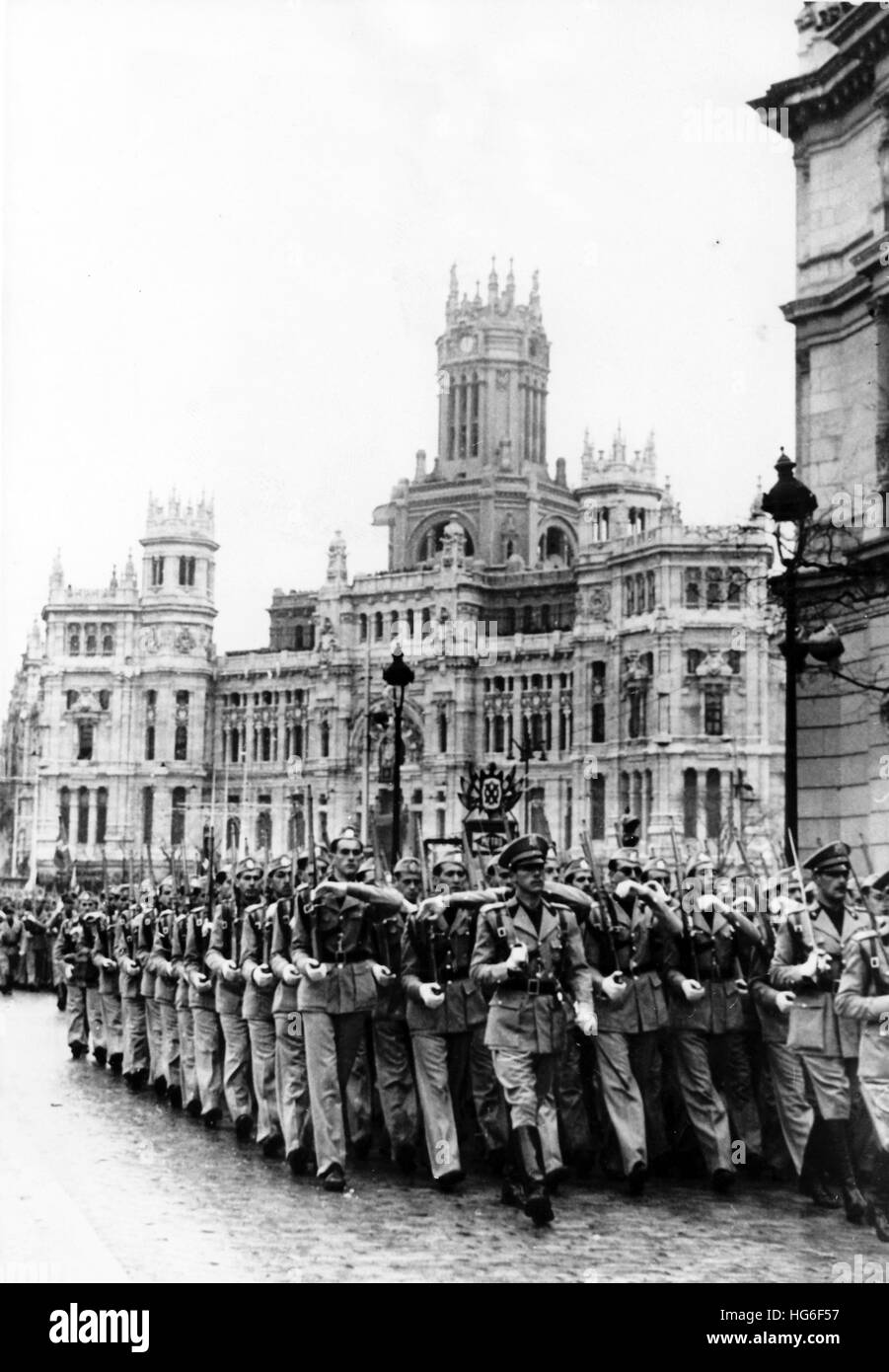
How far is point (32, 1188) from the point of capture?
10.3 meters

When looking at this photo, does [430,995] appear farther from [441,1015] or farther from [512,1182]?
[512,1182]

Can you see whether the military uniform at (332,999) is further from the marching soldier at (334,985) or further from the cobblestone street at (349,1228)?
the cobblestone street at (349,1228)

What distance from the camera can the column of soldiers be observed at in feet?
32.2

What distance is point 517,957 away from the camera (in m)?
9.63

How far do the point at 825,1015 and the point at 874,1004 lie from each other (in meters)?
0.96

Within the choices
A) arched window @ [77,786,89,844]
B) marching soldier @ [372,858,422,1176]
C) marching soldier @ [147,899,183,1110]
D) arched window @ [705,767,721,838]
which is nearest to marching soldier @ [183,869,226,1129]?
marching soldier @ [147,899,183,1110]

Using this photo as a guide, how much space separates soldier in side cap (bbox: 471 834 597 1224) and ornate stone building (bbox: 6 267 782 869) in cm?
5615

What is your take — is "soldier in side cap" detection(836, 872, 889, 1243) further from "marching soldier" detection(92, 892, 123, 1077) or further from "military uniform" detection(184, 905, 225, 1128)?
"marching soldier" detection(92, 892, 123, 1077)

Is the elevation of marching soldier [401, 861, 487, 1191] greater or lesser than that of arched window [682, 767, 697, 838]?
lesser

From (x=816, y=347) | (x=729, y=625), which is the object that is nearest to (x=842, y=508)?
(x=816, y=347)

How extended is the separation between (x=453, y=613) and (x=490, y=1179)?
69.5 meters

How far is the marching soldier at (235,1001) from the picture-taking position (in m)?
12.6

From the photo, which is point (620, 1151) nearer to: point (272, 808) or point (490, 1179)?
point (490, 1179)

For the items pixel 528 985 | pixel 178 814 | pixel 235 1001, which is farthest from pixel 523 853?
pixel 178 814
